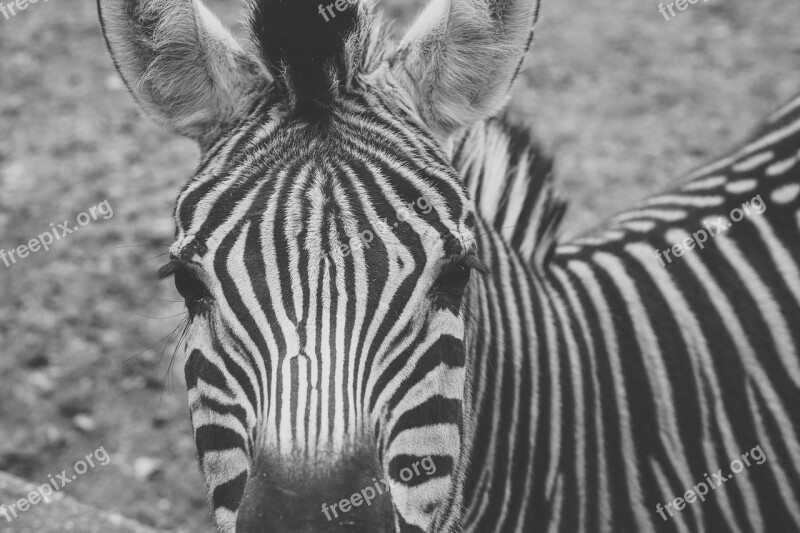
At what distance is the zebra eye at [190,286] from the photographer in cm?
271

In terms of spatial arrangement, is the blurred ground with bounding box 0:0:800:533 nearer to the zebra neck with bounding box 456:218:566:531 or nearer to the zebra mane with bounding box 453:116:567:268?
the zebra mane with bounding box 453:116:567:268

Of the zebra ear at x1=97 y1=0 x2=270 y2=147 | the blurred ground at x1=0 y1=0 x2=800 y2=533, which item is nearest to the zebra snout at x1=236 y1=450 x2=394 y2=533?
the zebra ear at x1=97 y1=0 x2=270 y2=147

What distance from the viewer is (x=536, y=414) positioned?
11.3 feet

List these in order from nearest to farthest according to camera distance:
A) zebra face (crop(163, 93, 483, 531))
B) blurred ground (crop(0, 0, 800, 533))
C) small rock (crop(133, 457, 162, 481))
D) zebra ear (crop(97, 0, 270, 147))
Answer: zebra face (crop(163, 93, 483, 531))
zebra ear (crop(97, 0, 270, 147))
small rock (crop(133, 457, 162, 481))
blurred ground (crop(0, 0, 800, 533))

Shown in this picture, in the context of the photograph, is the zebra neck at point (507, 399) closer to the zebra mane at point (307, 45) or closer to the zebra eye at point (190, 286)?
the zebra mane at point (307, 45)

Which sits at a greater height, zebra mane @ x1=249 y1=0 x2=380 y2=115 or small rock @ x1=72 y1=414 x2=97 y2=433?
zebra mane @ x1=249 y1=0 x2=380 y2=115

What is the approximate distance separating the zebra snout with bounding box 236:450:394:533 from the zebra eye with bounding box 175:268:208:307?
706mm

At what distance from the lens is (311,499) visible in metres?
2.25

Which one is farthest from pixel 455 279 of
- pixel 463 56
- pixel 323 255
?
pixel 463 56

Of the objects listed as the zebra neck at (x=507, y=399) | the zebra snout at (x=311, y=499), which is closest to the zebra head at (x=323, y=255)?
the zebra snout at (x=311, y=499)

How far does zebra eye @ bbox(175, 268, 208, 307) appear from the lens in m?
2.71

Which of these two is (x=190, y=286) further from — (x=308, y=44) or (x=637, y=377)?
(x=637, y=377)

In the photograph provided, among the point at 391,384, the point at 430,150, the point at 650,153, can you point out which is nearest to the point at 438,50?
the point at 430,150

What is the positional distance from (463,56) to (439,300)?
1.12 metres
